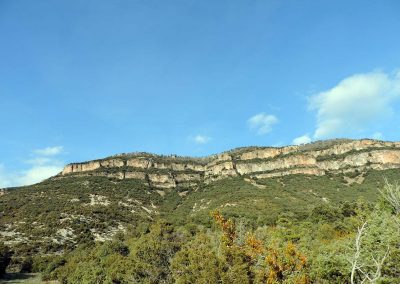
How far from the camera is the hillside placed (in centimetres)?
8588

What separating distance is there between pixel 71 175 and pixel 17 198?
52077 millimetres

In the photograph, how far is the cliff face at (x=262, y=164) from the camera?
167625mm

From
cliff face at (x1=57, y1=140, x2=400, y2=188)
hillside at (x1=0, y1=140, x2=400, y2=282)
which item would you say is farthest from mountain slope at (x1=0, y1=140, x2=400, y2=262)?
cliff face at (x1=57, y1=140, x2=400, y2=188)

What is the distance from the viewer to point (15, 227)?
85125 mm

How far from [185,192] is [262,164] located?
4296 cm

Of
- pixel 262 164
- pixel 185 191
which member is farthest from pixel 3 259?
pixel 262 164

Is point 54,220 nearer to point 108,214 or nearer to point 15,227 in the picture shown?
point 15,227

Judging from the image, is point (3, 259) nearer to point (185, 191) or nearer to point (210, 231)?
point (210, 231)

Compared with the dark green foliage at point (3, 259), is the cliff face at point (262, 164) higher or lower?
higher

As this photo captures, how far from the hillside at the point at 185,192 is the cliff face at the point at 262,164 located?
0.47m

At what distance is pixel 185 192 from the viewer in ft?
549

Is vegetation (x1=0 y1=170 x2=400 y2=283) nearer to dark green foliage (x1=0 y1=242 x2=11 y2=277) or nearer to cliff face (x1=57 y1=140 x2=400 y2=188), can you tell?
dark green foliage (x1=0 y1=242 x2=11 y2=277)

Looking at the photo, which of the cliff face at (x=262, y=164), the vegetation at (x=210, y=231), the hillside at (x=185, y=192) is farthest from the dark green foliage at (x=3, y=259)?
the cliff face at (x=262, y=164)

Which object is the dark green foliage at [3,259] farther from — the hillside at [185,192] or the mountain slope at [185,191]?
the mountain slope at [185,191]
